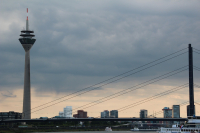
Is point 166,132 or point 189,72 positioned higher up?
point 189,72

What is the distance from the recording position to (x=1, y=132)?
136 metres

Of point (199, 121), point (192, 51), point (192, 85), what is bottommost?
point (199, 121)

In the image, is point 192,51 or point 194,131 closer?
point 194,131

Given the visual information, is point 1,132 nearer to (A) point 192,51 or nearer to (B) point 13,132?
(B) point 13,132

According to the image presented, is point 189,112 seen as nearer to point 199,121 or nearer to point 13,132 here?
point 199,121

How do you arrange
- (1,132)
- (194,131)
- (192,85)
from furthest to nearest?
(1,132) < (192,85) < (194,131)

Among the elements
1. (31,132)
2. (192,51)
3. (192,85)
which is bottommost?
(31,132)

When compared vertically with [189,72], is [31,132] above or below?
below

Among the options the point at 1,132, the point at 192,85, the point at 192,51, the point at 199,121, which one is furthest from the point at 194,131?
the point at 1,132

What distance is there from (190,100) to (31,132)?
78226mm

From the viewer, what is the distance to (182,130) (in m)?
87.8

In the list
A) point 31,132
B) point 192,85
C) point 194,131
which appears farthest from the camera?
point 31,132

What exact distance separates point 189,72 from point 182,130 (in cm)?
1499

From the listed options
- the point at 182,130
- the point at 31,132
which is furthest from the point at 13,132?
the point at 182,130
